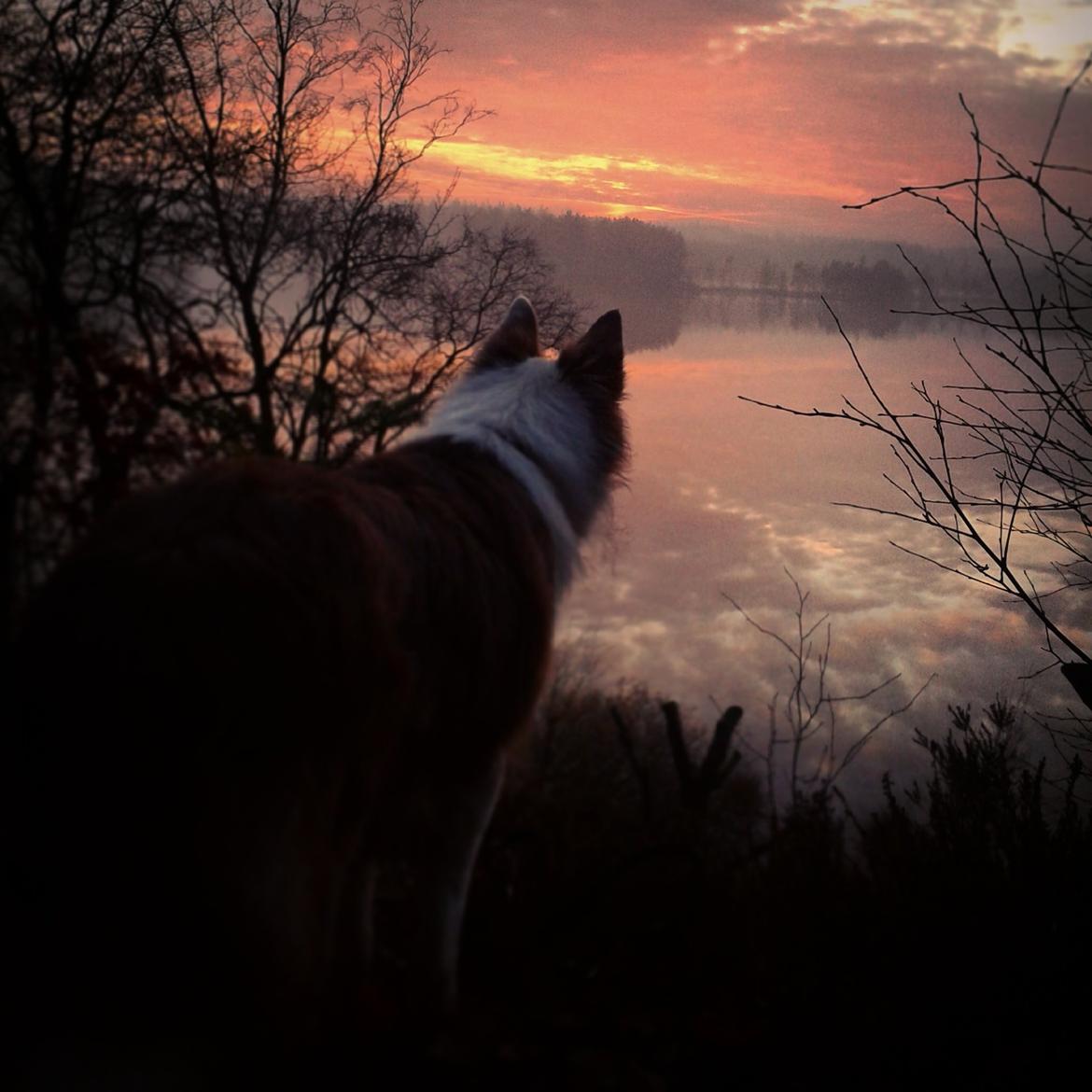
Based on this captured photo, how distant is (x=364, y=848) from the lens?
1806 mm

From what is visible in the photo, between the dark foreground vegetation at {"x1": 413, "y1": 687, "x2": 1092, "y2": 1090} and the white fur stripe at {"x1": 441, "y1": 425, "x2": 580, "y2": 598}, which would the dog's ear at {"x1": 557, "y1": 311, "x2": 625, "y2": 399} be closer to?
the white fur stripe at {"x1": 441, "y1": 425, "x2": 580, "y2": 598}

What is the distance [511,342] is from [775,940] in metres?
2.34

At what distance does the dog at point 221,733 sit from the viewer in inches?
46.9

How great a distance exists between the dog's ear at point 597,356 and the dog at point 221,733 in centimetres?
133

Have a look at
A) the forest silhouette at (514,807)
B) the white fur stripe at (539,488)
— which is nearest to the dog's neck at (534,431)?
the white fur stripe at (539,488)

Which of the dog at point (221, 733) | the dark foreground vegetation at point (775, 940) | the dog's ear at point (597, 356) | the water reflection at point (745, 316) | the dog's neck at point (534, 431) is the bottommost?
the dark foreground vegetation at point (775, 940)

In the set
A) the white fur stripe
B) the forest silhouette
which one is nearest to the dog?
the forest silhouette

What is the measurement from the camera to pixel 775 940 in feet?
8.04

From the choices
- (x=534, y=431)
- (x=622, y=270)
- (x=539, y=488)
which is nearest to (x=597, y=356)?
(x=534, y=431)

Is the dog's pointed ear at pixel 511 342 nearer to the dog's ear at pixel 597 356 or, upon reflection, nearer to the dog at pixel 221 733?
the dog's ear at pixel 597 356

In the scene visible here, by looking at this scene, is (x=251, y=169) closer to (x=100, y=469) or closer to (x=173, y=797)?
(x=100, y=469)

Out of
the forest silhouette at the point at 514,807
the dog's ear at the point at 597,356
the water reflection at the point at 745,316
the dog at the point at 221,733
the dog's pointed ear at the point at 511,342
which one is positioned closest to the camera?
the dog at the point at 221,733

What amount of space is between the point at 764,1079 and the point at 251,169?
3.76 meters

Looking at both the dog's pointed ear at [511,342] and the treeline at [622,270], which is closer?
the dog's pointed ear at [511,342]
